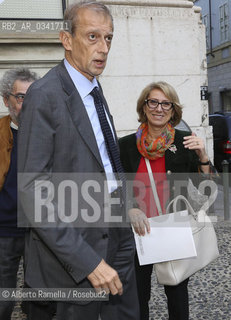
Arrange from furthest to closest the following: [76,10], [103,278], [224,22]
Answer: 1. [224,22]
2. [76,10]
3. [103,278]

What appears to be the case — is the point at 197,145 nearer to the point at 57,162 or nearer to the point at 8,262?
the point at 57,162

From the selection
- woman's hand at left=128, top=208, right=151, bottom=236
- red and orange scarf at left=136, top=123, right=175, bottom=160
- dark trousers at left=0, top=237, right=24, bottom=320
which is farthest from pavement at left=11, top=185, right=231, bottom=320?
red and orange scarf at left=136, top=123, right=175, bottom=160

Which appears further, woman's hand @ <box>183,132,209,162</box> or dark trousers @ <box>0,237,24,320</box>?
dark trousers @ <box>0,237,24,320</box>

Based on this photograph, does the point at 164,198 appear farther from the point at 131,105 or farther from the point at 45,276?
the point at 131,105

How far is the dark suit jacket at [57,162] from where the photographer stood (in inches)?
56.7

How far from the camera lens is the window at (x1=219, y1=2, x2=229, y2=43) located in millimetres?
24500

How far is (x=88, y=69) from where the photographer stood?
64.1 inches

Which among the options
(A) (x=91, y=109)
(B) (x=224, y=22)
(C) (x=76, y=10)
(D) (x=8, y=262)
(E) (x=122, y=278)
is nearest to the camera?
(C) (x=76, y=10)

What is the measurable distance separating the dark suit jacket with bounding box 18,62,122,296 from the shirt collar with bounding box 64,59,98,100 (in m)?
0.03

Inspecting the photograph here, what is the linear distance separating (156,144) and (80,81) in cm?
87

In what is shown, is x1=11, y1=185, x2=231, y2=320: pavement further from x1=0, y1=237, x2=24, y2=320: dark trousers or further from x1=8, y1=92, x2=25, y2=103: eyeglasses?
x1=8, y1=92, x2=25, y2=103: eyeglasses

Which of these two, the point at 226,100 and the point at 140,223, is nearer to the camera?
the point at 140,223

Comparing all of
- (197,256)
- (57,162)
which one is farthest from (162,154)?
(57,162)

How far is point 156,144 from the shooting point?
2389 mm
